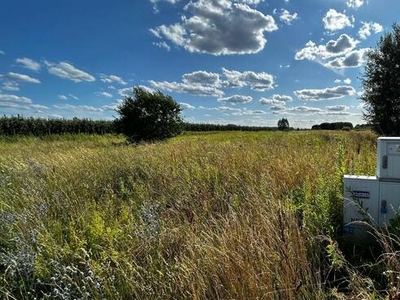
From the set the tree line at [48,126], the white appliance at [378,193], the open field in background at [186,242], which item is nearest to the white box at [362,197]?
the white appliance at [378,193]

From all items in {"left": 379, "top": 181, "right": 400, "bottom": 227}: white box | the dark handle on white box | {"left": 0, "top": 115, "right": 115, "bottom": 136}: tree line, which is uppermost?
{"left": 0, "top": 115, "right": 115, "bottom": 136}: tree line

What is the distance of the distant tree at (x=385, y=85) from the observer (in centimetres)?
1702

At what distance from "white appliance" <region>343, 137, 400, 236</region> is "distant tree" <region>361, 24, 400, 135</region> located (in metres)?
16.3

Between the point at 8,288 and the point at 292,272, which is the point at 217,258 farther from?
the point at 8,288

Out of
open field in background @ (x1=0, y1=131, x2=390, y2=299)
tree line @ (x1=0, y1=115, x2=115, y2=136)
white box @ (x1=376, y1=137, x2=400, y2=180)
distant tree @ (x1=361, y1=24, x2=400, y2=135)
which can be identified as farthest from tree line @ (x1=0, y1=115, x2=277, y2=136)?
white box @ (x1=376, y1=137, x2=400, y2=180)

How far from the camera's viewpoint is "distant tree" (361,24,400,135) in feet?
55.8

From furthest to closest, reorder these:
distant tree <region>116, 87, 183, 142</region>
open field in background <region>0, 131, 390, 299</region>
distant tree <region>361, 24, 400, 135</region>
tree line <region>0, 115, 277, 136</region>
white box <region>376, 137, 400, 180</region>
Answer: tree line <region>0, 115, 277, 136</region> → distant tree <region>116, 87, 183, 142</region> → distant tree <region>361, 24, 400, 135</region> → white box <region>376, 137, 400, 180</region> → open field in background <region>0, 131, 390, 299</region>

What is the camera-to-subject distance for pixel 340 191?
3.64m

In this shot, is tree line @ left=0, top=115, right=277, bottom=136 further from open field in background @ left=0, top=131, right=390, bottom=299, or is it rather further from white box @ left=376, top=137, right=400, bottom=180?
white box @ left=376, top=137, right=400, bottom=180

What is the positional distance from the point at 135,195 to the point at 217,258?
105 inches

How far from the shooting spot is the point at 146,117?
2245cm

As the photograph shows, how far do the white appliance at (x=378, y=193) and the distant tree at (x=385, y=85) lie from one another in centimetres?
1632

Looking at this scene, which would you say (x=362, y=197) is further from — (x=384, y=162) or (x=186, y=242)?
(x=186, y=242)

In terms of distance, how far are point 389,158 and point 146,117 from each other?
20.4 m
